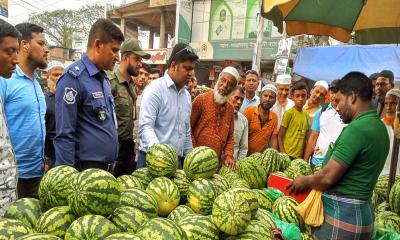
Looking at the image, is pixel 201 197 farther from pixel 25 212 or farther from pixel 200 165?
pixel 25 212

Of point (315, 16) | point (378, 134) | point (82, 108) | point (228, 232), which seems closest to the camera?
point (228, 232)

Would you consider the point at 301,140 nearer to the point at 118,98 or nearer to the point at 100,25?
the point at 118,98

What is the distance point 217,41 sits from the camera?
20641 mm

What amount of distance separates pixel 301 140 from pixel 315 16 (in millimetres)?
2180

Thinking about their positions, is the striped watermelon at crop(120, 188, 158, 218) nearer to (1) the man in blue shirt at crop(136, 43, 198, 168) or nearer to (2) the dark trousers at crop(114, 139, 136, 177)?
(1) the man in blue shirt at crop(136, 43, 198, 168)

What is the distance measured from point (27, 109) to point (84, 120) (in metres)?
0.67

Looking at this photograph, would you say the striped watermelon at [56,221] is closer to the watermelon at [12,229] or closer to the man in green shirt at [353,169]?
the watermelon at [12,229]

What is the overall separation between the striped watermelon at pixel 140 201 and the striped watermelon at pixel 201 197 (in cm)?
26

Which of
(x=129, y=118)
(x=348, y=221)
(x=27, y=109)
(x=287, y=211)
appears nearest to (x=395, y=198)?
(x=348, y=221)

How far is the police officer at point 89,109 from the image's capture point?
272cm

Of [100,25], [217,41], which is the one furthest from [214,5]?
[100,25]

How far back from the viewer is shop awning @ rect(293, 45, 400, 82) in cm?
1038

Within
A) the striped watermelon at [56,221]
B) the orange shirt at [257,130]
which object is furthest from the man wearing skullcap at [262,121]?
the striped watermelon at [56,221]

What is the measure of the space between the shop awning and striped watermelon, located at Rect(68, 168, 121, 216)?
10.00 metres
